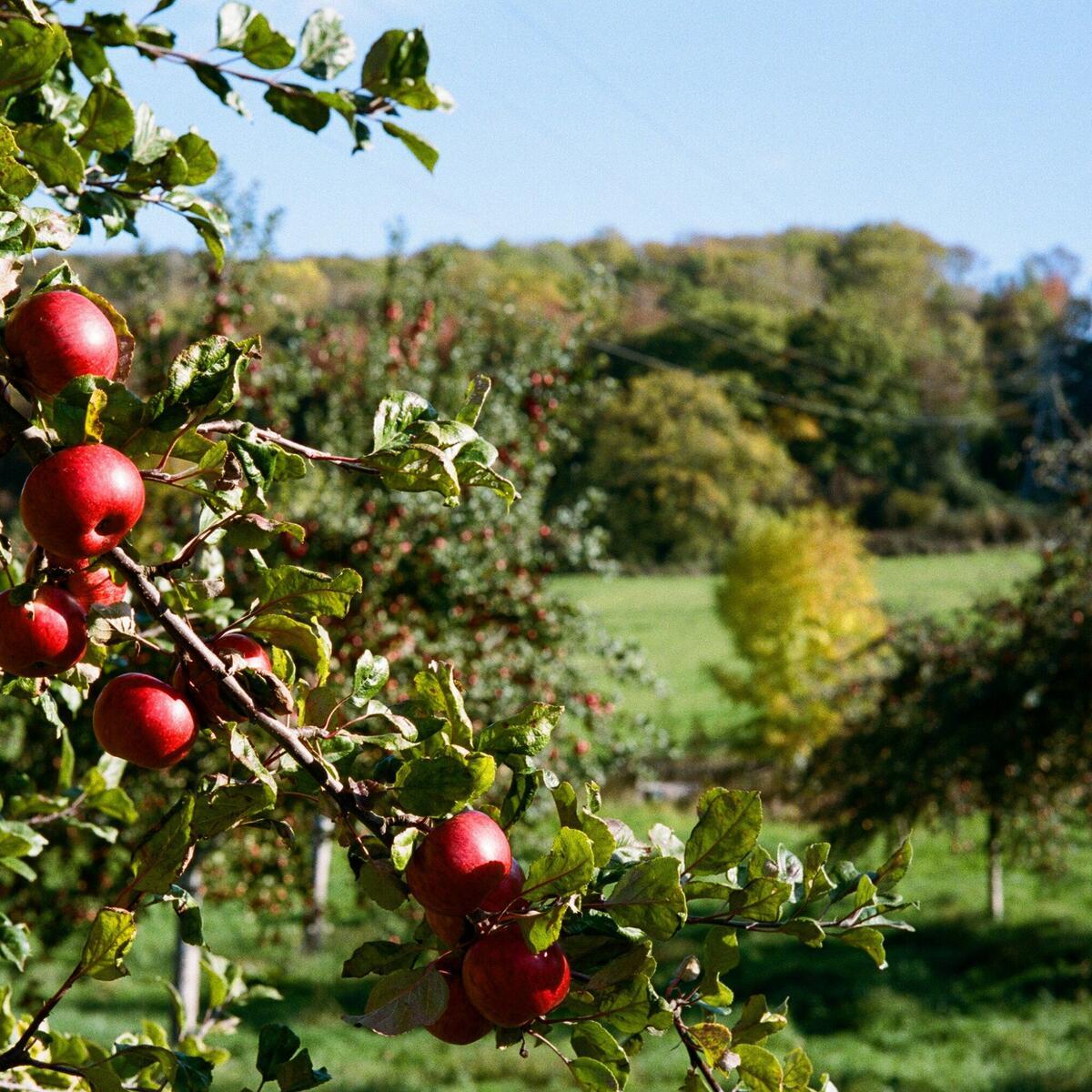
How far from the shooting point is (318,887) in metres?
7.46

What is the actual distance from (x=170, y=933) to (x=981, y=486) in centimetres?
3361

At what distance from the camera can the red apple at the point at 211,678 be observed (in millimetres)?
918

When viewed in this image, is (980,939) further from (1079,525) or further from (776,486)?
(776,486)

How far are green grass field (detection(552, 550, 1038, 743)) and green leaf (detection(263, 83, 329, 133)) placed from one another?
14.3 m

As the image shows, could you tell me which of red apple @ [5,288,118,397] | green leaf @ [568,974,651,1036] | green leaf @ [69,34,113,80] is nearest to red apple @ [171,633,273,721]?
red apple @ [5,288,118,397]

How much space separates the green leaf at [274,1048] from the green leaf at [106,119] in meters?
0.88

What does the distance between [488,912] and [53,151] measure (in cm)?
82

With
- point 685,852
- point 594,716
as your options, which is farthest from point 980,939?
point 685,852

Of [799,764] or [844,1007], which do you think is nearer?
[844,1007]

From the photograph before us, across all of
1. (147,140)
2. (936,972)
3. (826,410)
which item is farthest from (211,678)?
(826,410)

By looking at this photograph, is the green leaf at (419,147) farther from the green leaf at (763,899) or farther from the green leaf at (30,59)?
the green leaf at (763,899)

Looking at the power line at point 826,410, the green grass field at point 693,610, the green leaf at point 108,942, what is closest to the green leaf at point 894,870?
the green leaf at point 108,942

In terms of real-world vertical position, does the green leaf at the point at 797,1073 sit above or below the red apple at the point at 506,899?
below

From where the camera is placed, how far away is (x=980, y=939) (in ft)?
28.1
